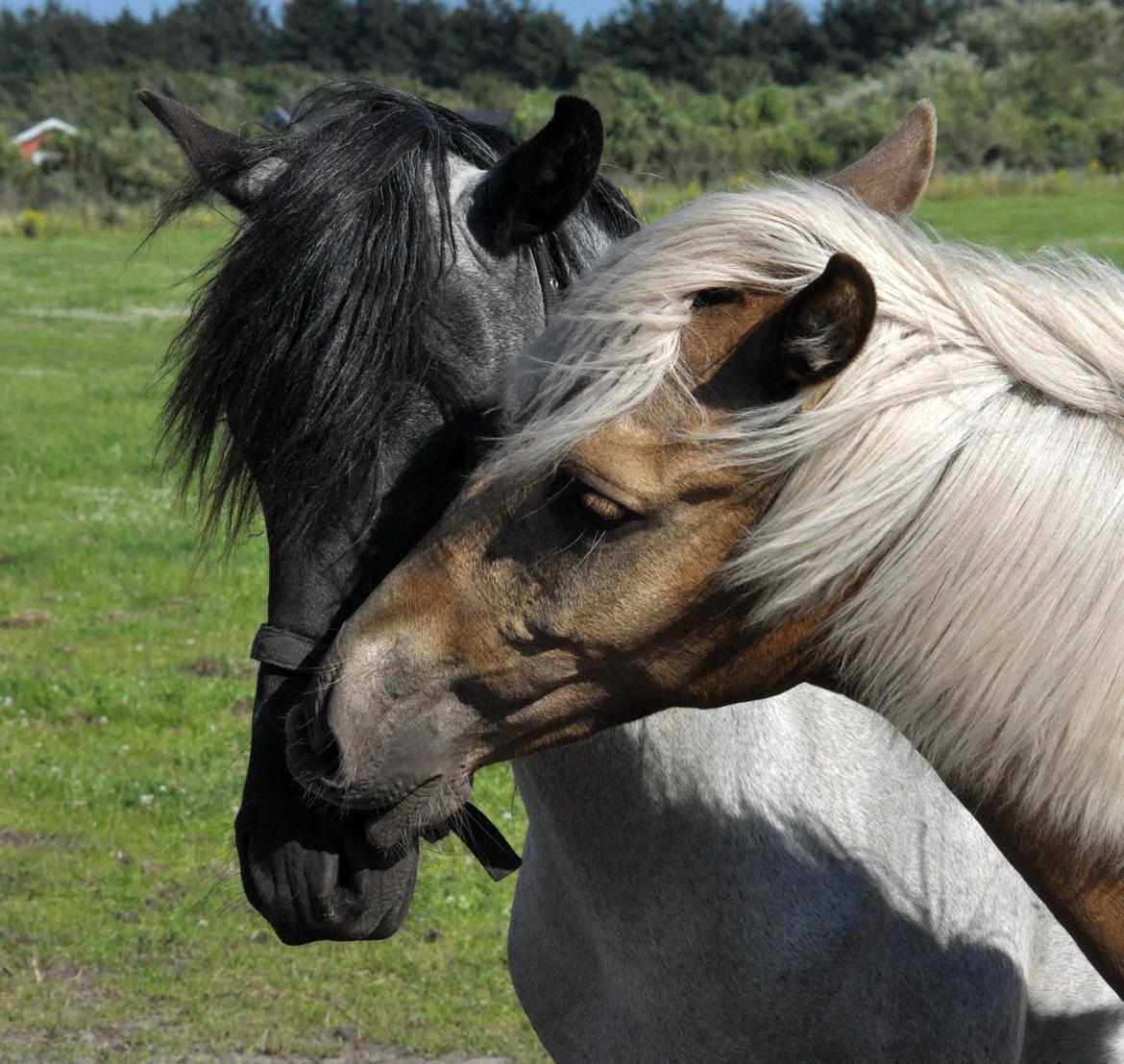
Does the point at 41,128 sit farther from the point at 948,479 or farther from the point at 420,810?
the point at 948,479

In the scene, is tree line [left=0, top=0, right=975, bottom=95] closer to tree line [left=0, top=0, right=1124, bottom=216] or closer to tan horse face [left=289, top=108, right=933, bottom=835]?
tree line [left=0, top=0, right=1124, bottom=216]

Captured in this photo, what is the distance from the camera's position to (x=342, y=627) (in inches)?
73.6

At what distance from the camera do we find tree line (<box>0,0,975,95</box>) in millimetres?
74688

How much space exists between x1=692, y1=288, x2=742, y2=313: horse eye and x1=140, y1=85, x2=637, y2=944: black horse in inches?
17.6

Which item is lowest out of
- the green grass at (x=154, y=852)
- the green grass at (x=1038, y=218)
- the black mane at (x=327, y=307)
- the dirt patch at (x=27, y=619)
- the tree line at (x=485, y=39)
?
the dirt patch at (x=27, y=619)

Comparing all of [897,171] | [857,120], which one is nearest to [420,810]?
[897,171]

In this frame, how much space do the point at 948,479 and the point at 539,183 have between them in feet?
2.85

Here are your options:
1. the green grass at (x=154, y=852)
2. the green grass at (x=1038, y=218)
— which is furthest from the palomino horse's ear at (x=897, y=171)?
the green grass at (x=1038, y=218)

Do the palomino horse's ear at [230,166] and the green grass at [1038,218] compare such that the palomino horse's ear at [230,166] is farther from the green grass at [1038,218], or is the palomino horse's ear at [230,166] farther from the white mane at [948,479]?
the green grass at [1038,218]

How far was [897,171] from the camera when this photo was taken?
2.29 metres

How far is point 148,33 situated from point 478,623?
97.5 meters

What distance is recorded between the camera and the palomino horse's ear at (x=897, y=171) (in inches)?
87.4

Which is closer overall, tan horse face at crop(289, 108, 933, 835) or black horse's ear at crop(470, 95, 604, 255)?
tan horse face at crop(289, 108, 933, 835)

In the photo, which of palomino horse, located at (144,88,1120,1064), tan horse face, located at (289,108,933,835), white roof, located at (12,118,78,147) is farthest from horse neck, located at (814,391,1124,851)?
white roof, located at (12,118,78,147)
